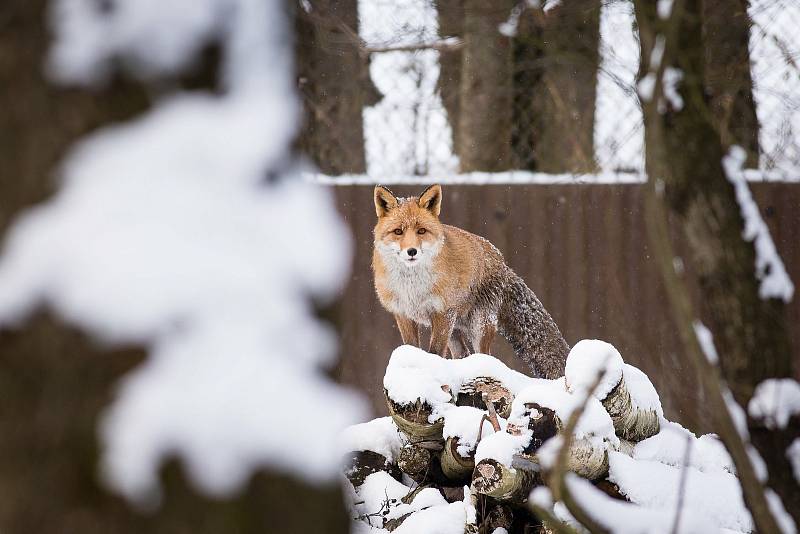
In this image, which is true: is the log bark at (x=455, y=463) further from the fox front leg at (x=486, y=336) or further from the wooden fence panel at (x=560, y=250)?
the wooden fence panel at (x=560, y=250)

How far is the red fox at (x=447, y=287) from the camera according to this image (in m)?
5.30

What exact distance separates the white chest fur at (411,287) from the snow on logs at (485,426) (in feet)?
3.12

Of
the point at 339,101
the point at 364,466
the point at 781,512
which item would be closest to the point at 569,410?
the point at 364,466

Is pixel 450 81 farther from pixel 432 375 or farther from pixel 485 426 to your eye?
pixel 485 426

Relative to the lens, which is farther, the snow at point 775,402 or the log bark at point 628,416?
the log bark at point 628,416

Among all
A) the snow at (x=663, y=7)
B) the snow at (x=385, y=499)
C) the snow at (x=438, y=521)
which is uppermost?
the snow at (x=663, y=7)

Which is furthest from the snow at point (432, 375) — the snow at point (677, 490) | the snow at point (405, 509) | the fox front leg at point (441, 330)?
the fox front leg at point (441, 330)

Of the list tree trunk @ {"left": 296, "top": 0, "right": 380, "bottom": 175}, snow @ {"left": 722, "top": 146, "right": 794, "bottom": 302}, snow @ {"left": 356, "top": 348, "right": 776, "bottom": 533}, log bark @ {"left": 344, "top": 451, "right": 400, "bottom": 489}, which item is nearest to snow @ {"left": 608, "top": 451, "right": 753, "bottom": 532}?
snow @ {"left": 356, "top": 348, "right": 776, "bottom": 533}

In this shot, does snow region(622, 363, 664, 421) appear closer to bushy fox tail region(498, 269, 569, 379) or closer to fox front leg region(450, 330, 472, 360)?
bushy fox tail region(498, 269, 569, 379)

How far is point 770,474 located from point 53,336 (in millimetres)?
1547

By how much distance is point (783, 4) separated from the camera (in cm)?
348

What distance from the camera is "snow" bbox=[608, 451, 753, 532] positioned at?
3.46 meters

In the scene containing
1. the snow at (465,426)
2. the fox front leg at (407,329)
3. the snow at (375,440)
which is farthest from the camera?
the fox front leg at (407,329)

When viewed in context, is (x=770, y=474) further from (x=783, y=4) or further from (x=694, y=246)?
(x=783, y=4)
